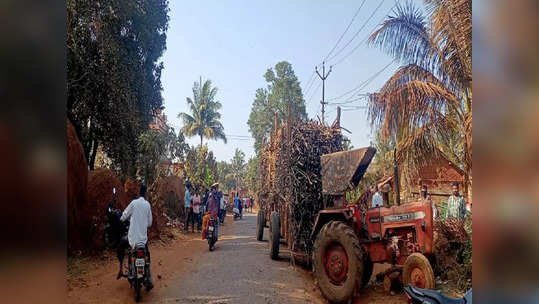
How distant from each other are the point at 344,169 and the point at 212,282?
11.1ft

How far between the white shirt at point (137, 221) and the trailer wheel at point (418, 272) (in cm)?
444

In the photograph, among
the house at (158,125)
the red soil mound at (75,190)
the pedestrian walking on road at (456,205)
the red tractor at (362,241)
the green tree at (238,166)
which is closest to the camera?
the red tractor at (362,241)

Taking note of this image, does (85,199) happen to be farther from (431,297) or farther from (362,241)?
(431,297)

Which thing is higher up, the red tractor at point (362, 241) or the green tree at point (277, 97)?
the green tree at point (277, 97)

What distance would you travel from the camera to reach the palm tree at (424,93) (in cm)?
727

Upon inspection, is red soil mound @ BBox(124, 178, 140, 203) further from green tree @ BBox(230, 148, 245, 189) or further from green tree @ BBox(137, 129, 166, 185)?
green tree @ BBox(230, 148, 245, 189)

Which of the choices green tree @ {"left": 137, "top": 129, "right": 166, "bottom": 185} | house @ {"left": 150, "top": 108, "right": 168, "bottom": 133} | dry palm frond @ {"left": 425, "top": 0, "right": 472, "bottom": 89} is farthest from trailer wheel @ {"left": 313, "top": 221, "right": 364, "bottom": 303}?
house @ {"left": 150, "top": 108, "right": 168, "bottom": 133}

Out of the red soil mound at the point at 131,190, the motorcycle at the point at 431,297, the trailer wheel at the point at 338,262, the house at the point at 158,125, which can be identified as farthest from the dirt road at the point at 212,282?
the house at the point at 158,125

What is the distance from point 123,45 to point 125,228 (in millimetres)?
7284

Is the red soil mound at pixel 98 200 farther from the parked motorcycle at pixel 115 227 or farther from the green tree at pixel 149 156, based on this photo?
the green tree at pixel 149 156

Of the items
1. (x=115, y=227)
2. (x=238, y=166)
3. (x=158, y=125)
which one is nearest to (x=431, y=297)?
(x=115, y=227)
